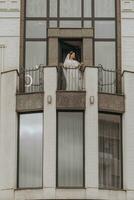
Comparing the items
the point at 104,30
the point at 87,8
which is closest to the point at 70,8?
the point at 87,8

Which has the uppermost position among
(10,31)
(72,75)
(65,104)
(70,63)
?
(10,31)

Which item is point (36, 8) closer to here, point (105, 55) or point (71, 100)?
point (105, 55)

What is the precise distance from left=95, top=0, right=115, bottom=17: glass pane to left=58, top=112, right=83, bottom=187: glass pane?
439 centimetres

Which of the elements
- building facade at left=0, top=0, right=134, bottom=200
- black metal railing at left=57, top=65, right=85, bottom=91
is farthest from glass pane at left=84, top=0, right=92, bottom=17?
black metal railing at left=57, top=65, right=85, bottom=91

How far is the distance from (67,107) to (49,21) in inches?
158

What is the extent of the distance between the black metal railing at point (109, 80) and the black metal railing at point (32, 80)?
205 centimetres

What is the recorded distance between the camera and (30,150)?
88.1 ft

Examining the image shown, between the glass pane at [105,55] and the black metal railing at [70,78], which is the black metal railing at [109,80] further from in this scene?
the black metal railing at [70,78]

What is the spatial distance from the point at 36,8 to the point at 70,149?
576cm

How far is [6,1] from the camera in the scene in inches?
1144

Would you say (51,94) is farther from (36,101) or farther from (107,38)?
(107,38)

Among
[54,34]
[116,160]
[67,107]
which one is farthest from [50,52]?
[116,160]

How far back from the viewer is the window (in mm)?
26578

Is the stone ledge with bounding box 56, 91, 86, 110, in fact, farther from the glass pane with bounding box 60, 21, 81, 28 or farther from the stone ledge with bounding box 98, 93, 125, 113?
the glass pane with bounding box 60, 21, 81, 28
